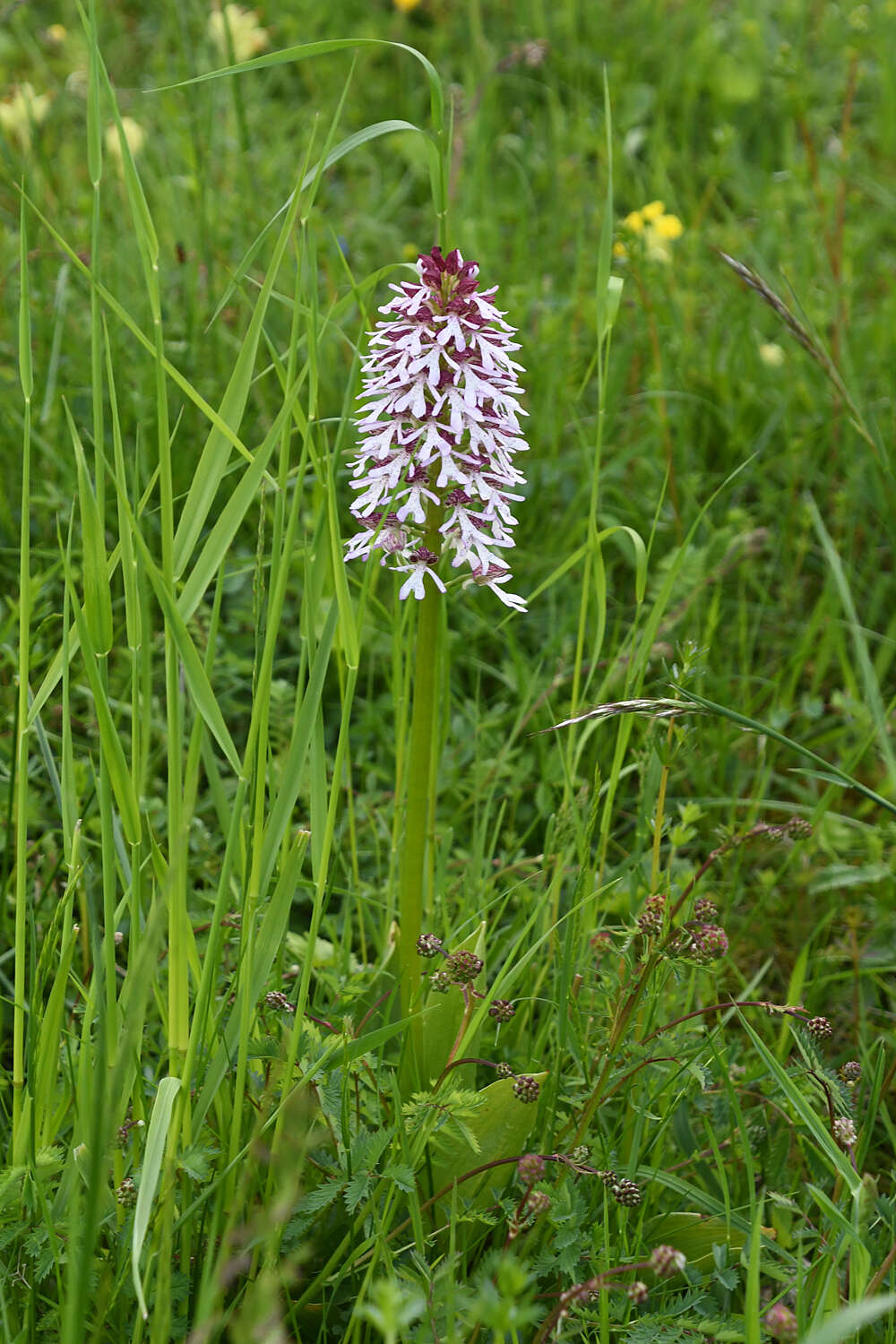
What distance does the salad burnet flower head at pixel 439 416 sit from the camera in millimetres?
1331

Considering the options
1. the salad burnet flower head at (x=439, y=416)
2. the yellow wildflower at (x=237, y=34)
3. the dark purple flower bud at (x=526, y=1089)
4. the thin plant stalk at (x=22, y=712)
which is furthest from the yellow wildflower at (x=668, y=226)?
the dark purple flower bud at (x=526, y=1089)

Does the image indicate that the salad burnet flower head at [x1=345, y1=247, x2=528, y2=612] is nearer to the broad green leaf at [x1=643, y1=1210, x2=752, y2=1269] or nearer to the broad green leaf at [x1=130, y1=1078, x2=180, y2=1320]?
the broad green leaf at [x1=130, y1=1078, x2=180, y2=1320]

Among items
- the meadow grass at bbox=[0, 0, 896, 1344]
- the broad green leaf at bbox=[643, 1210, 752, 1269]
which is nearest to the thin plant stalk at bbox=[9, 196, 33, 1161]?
the meadow grass at bbox=[0, 0, 896, 1344]

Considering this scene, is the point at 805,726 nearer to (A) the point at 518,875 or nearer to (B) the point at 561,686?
(B) the point at 561,686

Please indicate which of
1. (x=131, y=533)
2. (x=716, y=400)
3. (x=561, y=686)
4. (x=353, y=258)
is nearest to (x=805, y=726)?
(x=561, y=686)

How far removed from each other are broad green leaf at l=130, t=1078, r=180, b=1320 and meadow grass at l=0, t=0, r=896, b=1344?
0.01 meters

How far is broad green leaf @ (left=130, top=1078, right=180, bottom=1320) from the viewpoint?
1.05 metres

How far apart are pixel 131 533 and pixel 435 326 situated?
1.32 ft

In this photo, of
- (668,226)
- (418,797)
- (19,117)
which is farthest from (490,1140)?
(19,117)

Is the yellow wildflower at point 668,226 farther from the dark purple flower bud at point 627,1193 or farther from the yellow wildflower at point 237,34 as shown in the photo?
the dark purple flower bud at point 627,1193

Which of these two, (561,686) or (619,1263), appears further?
(561,686)

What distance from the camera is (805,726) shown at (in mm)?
2506

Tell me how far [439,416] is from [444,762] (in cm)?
94

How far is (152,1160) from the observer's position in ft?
3.68
